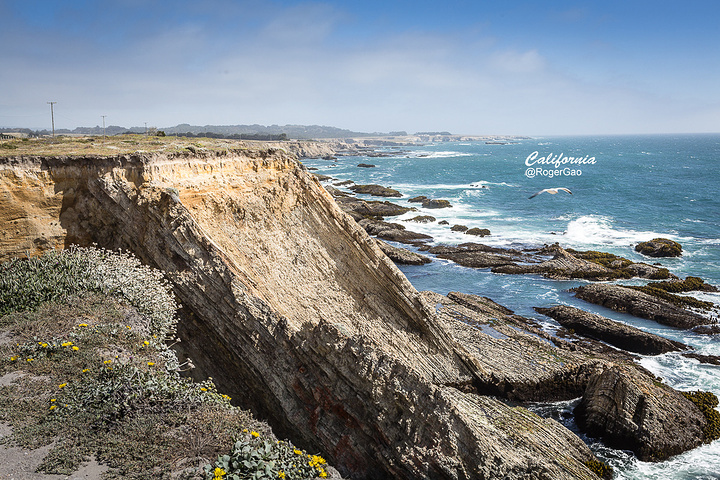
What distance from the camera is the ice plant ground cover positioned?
618 centimetres

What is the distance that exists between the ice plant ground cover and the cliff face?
222 cm

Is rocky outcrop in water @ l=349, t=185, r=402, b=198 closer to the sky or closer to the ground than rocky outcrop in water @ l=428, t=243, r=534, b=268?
closer to the sky

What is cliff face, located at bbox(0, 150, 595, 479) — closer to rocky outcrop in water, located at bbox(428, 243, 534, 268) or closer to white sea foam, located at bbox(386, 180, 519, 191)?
rocky outcrop in water, located at bbox(428, 243, 534, 268)

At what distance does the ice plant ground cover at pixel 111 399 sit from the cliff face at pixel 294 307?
7.28 feet

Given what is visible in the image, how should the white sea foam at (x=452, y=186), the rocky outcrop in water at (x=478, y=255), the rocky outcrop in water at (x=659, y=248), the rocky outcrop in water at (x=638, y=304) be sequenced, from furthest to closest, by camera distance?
1. the white sea foam at (x=452, y=186)
2. the rocky outcrop in water at (x=659, y=248)
3. the rocky outcrop in water at (x=478, y=255)
4. the rocky outcrop in water at (x=638, y=304)

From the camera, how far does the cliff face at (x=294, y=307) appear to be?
361 inches

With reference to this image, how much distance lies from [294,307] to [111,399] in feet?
26.7

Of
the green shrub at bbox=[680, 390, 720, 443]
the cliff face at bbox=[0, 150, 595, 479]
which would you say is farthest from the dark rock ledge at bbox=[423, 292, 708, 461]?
the cliff face at bbox=[0, 150, 595, 479]

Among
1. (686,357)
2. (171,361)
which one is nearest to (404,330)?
(171,361)

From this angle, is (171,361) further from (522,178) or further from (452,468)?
(522,178)

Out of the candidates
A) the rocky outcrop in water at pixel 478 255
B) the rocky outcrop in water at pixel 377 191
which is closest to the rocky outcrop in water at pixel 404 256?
the rocky outcrop in water at pixel 478 255

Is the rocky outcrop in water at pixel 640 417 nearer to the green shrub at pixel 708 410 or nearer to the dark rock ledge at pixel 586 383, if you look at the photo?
the dark rock ledge at pixel 586 383

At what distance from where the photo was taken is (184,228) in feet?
40.9

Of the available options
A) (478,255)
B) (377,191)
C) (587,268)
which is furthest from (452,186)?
(587,268)
